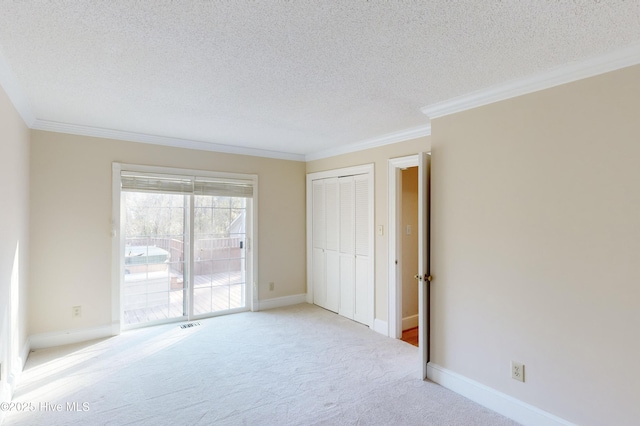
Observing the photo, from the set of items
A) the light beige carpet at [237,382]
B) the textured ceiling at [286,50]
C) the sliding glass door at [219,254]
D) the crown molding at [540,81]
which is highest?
the textured ceiling at [286,50]

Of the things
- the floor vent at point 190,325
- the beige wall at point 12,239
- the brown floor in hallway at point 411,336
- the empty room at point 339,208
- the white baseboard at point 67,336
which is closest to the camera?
the empty room at point 339,208

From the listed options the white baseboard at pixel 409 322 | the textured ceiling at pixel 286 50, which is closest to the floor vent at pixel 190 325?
the textured ceiling at pixel 286 50

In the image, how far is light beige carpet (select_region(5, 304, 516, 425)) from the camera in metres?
2.35

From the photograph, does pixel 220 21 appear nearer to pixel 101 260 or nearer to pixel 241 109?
pixel 241 109

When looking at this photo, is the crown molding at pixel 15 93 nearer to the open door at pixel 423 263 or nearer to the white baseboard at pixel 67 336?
the white baseboard at pixel 67 336

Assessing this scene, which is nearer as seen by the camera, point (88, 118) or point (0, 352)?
point (0, 352)

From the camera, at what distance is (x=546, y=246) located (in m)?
2.25

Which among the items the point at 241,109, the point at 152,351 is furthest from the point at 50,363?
the point at 241,109

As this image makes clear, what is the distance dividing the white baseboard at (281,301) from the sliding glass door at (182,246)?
0.76ft

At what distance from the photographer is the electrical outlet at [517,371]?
235cm

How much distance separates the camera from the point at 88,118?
11.0 feet

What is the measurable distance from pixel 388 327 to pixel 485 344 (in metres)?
1.51

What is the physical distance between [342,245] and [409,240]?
0.94m

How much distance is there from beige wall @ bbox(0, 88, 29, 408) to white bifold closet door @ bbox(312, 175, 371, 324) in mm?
3475
